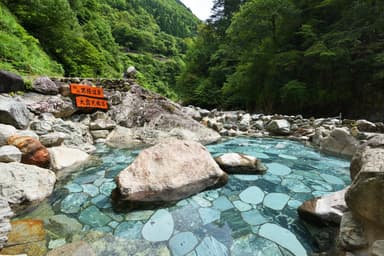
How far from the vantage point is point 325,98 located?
8.19 meters

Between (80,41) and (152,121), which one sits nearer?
(152,121)

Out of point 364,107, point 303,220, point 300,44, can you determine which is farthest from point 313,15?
point 303,220

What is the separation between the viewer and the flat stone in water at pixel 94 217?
1.61 m

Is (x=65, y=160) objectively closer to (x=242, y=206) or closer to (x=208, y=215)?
(x=208, y=215)

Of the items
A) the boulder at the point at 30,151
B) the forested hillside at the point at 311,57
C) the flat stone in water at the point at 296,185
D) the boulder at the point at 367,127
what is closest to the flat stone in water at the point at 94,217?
the boulder at the point at 30,151

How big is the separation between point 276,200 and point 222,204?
571 millimetres

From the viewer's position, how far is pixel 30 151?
2303 mm

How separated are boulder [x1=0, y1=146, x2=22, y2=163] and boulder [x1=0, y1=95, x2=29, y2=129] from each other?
132 cm

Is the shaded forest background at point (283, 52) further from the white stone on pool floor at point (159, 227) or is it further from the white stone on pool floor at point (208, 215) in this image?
the white stone on pool floor at point (208, 215)

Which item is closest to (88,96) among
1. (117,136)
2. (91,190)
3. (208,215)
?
(117,136)

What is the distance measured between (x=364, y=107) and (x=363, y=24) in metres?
3.22

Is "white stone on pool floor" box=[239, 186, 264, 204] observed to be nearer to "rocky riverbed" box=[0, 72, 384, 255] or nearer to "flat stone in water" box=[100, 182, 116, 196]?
"rocky riverbed" box=[0, 72, 384, 255]

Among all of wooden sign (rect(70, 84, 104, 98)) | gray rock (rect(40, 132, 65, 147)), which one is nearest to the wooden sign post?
wooden sign (rect(70, 84, 104, 98))

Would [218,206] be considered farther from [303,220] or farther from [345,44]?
[345,44]
